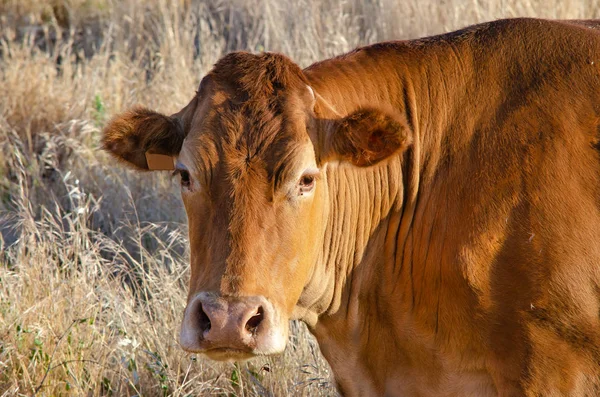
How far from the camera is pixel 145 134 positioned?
411 cm

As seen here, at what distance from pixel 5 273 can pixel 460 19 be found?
5.80 m

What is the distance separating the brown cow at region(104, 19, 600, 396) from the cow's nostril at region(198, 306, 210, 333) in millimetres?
12

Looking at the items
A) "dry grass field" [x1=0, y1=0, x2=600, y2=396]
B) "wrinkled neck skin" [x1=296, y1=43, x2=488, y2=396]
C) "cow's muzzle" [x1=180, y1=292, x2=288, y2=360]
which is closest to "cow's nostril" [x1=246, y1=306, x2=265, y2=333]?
"cow's muzzle" [x1=180, y1=292, x2=288, y2=360]

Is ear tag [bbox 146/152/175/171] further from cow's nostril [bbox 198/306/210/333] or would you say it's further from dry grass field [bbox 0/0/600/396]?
dry grass field [bbox 0/0/600/396]

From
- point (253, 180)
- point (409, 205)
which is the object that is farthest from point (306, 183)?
point (409, 205)

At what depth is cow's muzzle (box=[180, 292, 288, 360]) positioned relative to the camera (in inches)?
134

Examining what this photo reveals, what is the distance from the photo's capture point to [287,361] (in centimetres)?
522

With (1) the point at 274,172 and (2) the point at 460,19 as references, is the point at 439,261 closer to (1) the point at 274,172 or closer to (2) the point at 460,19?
(1) the point at 274,172

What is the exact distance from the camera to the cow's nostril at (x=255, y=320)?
346 centimetres

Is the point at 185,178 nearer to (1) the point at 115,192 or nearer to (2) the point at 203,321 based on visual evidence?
(2) the point at 203,321

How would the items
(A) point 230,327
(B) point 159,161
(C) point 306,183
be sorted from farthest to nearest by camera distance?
(B) point 159,161 < (C) point 306,183 < (A) point 230,327

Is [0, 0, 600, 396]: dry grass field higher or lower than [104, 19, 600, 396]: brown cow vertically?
lower

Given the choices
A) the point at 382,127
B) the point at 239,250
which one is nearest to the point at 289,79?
the point at 382,127

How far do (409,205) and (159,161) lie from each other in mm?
1255
